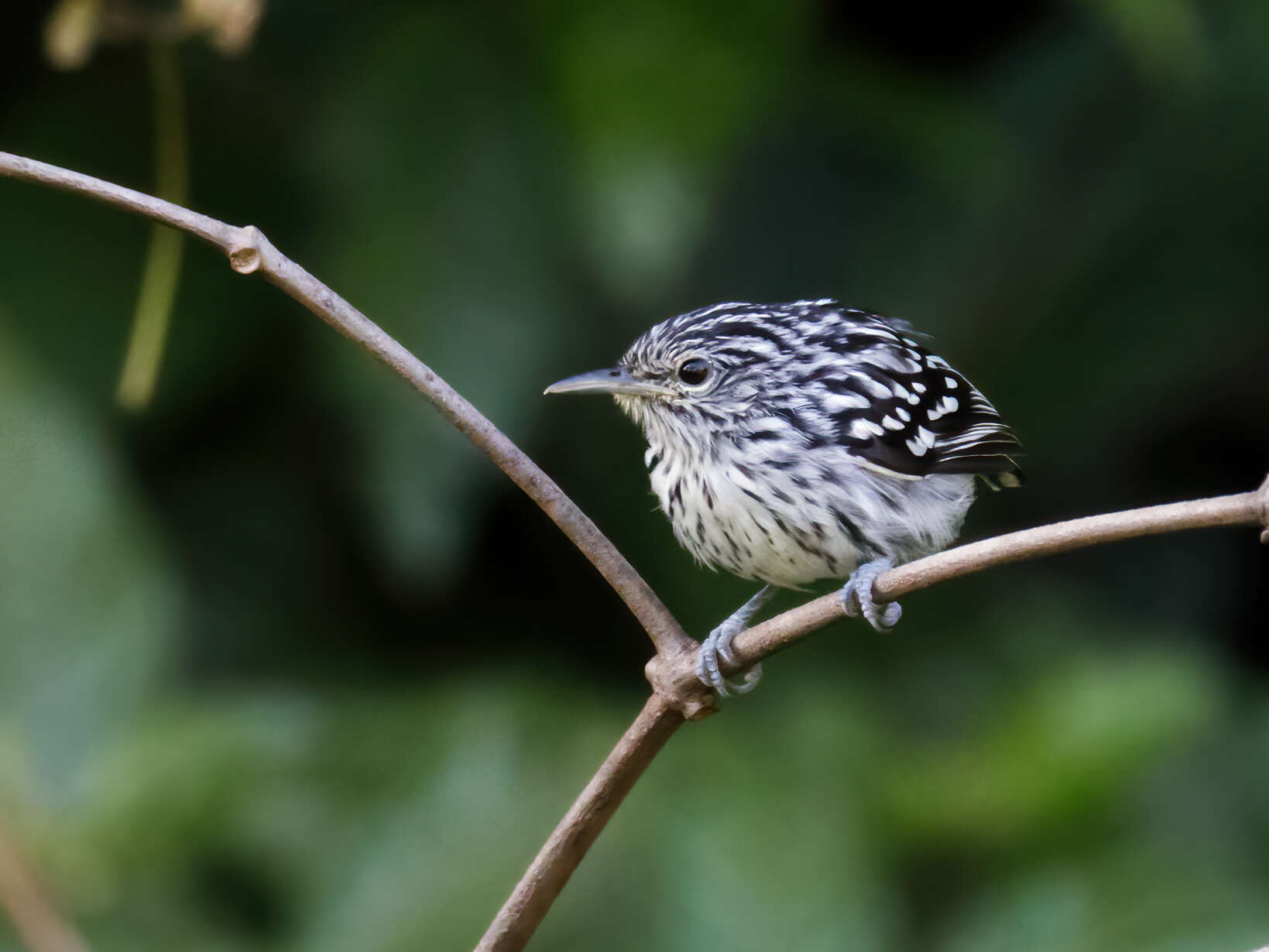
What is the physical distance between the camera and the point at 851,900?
3402 millimetres

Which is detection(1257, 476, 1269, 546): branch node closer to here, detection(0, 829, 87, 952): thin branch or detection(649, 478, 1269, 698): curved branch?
detection(649, 478, 1269, 698): curved branch

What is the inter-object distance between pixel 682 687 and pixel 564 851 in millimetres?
236

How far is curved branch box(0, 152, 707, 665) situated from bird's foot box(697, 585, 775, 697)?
3cm

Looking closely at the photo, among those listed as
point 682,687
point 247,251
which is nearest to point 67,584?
point 247,251

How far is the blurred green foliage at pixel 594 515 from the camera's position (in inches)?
137

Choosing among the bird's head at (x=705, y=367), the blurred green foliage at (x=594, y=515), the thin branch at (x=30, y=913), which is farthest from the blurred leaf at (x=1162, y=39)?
the thin branch at (x=30, y=913)

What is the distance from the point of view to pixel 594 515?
407cm

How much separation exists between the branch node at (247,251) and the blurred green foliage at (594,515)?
183 cm

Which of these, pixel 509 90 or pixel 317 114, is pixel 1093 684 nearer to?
pixel 509 90

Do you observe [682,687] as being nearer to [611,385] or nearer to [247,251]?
[247,251]

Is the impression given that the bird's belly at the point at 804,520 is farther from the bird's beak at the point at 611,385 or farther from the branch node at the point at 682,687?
the branch node at the point at 682,687

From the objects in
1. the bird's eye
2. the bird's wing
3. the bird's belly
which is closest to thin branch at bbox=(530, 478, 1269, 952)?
the bird's belly

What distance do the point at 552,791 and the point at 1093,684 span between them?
55.4 inches

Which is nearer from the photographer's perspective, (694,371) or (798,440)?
(798,440)
